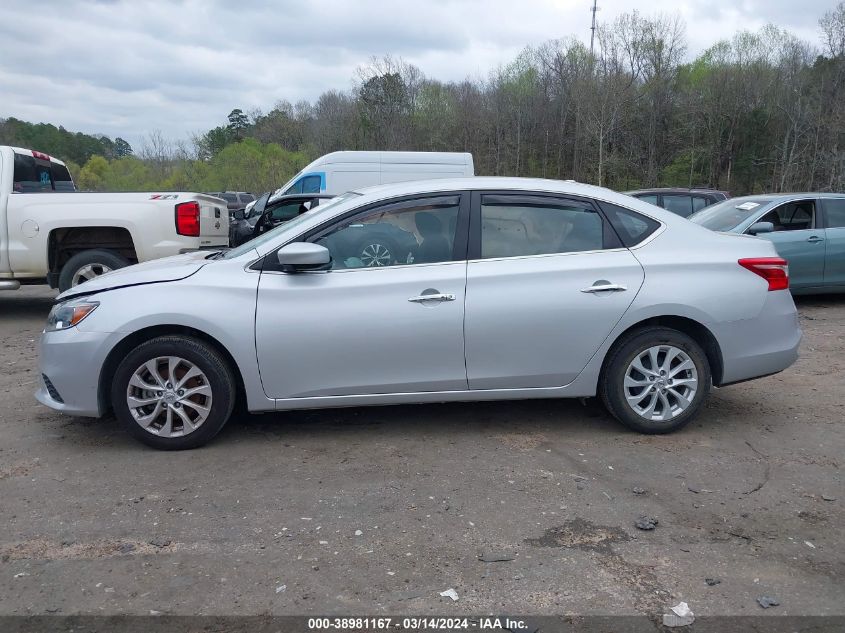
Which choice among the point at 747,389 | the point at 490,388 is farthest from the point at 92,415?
the point at 747,389

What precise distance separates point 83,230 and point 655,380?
718 cm

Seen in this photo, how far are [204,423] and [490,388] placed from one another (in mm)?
1822

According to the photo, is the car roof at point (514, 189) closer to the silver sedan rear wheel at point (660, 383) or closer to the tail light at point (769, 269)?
the tail light at point (769, 269)

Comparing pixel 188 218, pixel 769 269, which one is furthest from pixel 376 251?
pixel 188 218

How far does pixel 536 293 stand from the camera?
14.5ft

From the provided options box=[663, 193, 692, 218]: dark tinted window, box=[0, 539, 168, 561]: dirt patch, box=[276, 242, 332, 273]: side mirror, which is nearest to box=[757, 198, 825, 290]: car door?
box=[663, 193, 692, 218]: dark tinted window

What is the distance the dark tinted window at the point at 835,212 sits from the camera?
376 inches

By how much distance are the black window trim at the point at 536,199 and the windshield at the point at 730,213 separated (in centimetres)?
518

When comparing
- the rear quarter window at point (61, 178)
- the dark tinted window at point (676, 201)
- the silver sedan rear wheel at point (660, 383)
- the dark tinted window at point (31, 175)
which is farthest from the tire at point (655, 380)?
the dark tinted window at point (676, 201)

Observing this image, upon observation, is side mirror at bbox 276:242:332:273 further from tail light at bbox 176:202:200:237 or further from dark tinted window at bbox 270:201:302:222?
dark tinted window at bbox 270:201:302:222

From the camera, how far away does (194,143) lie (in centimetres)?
4616

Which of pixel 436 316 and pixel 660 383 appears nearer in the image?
pixel 436 316

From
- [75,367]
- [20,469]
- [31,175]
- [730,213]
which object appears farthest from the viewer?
[730,213]

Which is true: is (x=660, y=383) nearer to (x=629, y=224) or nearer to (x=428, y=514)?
(x=629, y=224)
